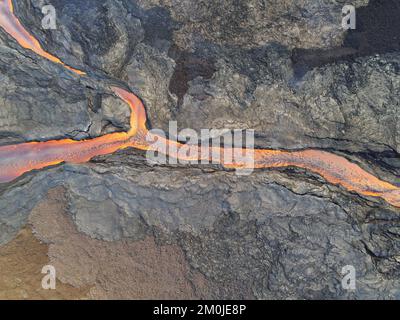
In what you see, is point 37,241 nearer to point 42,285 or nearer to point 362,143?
point 42,285

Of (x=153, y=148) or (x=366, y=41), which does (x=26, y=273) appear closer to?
(x=153, y=148)

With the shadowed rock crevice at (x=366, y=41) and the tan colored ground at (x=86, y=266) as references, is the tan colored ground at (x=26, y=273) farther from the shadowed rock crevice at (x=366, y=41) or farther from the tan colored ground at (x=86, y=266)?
the shadowed rock crevice at (x=366, y=41)

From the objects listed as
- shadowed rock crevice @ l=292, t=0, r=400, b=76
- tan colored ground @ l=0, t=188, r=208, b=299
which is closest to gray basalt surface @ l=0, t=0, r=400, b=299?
shadowed rock crevice @ l=292, t=0, r=400, b=76

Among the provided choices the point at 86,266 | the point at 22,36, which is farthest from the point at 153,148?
the point at 22,36

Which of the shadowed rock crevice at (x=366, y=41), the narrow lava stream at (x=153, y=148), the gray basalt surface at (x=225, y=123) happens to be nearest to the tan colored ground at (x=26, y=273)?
the gray basalt surface at (x=225, y=123)

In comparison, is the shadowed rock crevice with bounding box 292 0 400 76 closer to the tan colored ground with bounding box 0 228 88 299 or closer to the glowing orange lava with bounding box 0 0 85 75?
the glowing orange lava with bounding box 0 0 85 75

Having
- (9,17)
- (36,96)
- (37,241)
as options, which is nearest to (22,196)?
(37,241)
